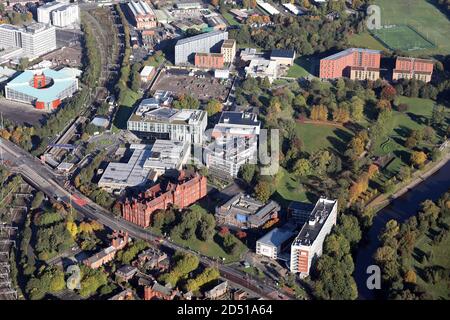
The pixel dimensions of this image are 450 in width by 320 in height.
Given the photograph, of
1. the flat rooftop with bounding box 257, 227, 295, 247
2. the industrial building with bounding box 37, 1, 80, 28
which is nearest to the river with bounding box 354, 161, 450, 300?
the flat rooftop with bounding box 257, 227, 295, 247

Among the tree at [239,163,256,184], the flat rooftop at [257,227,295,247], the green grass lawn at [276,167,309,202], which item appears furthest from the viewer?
the tree at [239,163,256,184]

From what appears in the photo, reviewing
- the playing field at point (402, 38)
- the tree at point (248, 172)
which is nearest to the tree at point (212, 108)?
the tree at point (248, 172)

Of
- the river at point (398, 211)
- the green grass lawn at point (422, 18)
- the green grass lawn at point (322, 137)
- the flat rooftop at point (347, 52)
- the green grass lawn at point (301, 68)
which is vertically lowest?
the river at point (398, 211)

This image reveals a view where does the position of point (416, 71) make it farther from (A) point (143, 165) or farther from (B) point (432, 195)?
(A) point (143, 165)

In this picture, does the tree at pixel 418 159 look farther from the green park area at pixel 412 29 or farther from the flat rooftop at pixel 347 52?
the green park area at pixel 412 29

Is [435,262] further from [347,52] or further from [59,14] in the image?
[59,14]

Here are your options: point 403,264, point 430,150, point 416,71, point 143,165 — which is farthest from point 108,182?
point 416,71

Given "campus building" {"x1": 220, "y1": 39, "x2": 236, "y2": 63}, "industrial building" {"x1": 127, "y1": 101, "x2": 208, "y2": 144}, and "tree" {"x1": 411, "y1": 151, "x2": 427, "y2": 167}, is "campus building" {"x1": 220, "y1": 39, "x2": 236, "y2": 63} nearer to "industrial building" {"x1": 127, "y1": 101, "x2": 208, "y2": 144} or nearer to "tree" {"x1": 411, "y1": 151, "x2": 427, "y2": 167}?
Answer: "industrial building" {"x1": 127, "y1": 101, "x2": 208, "y2": 144}
